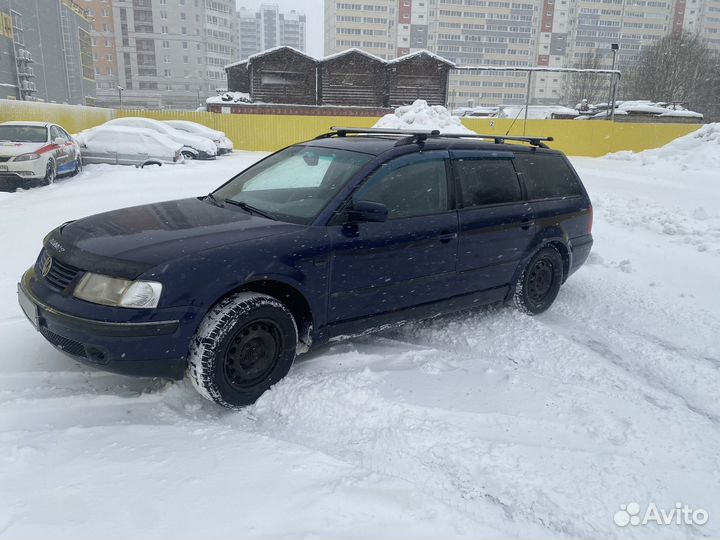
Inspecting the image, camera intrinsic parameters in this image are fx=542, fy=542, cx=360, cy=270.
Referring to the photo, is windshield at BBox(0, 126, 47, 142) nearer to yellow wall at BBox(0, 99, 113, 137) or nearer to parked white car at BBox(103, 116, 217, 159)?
yellow wall at BBox(0, 99, 113, 137)

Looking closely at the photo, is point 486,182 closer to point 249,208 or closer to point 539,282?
point 539,282

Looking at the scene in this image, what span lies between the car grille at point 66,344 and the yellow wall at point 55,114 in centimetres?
1662

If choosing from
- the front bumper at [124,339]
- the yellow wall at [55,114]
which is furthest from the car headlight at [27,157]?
the front bumper at [124,339]

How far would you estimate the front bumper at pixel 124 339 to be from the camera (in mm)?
2938

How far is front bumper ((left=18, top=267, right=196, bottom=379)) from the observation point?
2938mm

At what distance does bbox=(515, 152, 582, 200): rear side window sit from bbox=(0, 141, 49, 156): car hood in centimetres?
1170

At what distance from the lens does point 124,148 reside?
1620cm

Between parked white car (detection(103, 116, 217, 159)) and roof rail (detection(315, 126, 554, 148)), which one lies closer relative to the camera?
roof rail (detection(315, 126, 554, 148))

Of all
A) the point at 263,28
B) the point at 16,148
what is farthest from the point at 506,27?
the point at 16,148

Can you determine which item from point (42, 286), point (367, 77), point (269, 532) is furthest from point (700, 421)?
point (367, 77)

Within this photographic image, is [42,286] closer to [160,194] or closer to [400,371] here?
[400,371]

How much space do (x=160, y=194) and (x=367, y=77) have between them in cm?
2358

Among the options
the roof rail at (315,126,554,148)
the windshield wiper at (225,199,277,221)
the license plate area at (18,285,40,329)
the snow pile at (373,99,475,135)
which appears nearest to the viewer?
the license plate area at (18,285,40,329)

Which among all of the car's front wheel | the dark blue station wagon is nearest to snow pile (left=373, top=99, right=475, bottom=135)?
the dark blue station wagon
